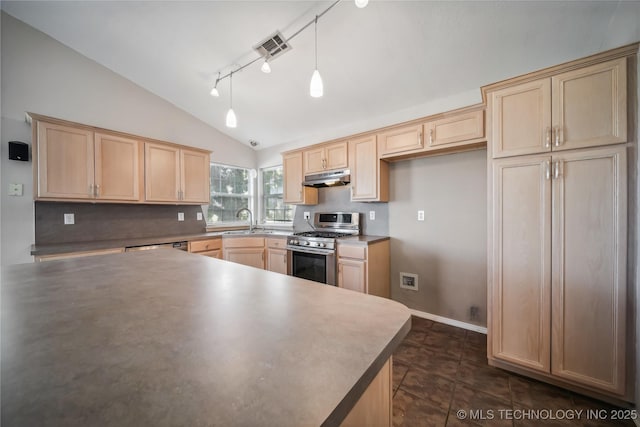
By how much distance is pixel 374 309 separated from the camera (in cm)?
76

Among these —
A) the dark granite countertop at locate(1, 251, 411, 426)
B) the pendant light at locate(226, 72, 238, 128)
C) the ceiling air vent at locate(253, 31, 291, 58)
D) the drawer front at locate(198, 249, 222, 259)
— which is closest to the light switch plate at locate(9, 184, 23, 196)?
the drawer front at locate(198, 249, 222, 259)

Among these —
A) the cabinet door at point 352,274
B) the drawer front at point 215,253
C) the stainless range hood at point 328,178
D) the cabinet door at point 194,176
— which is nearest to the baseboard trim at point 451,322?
the cabinet door at point 352,274

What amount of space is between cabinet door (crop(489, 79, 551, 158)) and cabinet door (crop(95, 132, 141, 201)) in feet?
12.2

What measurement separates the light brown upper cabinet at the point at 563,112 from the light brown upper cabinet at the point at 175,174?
11.5ft

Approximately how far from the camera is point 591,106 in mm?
1492

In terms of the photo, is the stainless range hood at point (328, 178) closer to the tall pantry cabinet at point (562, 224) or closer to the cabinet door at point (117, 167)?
the tall pantry cabinet at point (562, 224)

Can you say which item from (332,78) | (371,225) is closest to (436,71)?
(332,78)

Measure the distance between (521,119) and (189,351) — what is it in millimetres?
2314

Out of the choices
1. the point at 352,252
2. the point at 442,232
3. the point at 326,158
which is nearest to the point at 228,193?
the point at 326,158

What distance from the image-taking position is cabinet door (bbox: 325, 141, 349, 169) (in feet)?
10.1

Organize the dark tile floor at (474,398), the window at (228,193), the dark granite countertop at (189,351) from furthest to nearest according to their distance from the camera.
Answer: the window at (228,193), the dark tile floor at (474,398), the dark granite countertop at (189,351)

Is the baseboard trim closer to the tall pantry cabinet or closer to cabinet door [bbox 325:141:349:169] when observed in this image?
the tall pantry cabinet

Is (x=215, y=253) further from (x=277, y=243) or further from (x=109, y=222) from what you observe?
(x=109, y=222)

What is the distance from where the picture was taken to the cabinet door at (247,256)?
344cm
